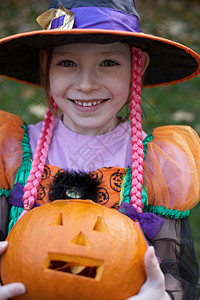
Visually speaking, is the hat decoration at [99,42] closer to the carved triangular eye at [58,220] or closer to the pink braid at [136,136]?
the pink braid at [136,136]

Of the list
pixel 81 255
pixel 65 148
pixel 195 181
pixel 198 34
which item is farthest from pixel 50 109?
pixel 198 34

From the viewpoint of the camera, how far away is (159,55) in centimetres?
187

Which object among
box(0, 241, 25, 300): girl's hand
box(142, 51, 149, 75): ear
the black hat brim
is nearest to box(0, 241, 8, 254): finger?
box(0, 241, 25, 300): girl's hand

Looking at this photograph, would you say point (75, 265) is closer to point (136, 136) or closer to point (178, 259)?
point (178, 259)

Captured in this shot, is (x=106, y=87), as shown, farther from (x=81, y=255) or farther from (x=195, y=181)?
(x=81, y=255)

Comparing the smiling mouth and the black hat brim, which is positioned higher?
the black hat brim

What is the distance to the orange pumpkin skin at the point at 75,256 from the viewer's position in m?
1.09

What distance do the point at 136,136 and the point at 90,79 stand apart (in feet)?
1.20

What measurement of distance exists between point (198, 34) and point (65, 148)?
166 inches

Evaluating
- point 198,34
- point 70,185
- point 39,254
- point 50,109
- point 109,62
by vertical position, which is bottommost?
point 39,254

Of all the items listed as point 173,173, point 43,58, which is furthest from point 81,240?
point 43,58

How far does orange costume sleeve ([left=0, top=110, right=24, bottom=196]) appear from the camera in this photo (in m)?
1.66

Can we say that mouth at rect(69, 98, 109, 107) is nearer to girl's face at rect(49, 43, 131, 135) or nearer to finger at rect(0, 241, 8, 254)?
girl's face at rect(49, 43, 131, 135)

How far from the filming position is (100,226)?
121 cm
